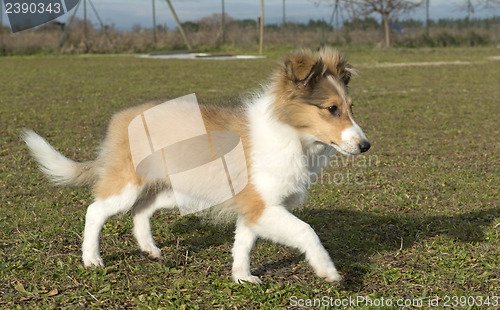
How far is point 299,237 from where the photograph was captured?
12.2 feet

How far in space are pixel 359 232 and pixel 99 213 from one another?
244cm

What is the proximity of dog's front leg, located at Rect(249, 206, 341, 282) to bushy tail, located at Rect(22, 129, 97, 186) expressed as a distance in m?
1.68

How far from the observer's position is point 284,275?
4363 mm

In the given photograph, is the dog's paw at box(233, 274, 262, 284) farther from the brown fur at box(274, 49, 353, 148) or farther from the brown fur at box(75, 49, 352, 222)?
the brown fur at box(274, 49, 353, 148)

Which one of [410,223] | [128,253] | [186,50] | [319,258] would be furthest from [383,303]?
[186,50]

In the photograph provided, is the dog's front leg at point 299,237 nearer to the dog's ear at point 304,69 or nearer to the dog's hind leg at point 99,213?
the dog's ear at point 304,69

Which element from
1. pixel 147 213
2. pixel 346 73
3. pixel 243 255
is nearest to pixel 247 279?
pixel 243 255

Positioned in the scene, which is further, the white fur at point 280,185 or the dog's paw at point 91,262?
the dog's paw at point 91,262

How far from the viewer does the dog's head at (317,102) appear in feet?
12.3

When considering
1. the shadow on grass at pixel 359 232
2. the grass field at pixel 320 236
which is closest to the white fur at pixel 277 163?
the grass field at pixel 320 236

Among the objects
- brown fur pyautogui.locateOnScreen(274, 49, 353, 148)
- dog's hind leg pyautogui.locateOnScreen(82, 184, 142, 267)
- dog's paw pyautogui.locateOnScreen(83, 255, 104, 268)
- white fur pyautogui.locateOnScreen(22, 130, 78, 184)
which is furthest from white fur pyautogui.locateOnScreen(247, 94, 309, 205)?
white fur pyautogui.locateOnScreen(22, 130, 78, 184)

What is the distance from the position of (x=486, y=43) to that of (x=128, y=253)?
3786cm

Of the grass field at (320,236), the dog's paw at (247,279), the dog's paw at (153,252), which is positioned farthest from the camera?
the dog's paw at (153,252)

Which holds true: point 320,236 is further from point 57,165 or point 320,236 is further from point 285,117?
point 57,165
